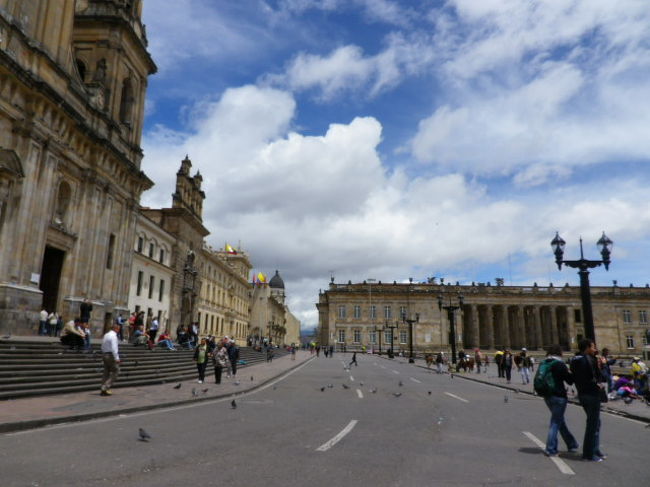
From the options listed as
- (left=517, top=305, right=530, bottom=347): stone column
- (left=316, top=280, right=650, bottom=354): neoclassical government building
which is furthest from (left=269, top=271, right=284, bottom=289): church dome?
(left=517, top=305, right=530, bottom=347): stone column

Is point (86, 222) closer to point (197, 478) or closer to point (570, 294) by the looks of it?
point (197, 478)

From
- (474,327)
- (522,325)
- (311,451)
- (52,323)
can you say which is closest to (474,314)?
(474,327)

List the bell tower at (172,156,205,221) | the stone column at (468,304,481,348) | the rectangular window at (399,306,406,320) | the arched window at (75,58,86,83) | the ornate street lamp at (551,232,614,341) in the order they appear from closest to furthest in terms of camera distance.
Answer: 1. the ornate street lamp at (551,232,614,341)
2. the arched window at (75,58,86,83)
3. the bell tower at (172,156,205,221)
4. the rectangular window at (399,306,406,320)
5. the stone column at (468,304,481,348)

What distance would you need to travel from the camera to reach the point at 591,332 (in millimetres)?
14938

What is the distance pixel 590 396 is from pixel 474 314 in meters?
78.3

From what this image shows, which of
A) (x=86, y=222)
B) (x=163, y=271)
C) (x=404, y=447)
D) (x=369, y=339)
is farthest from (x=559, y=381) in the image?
(x=369, y=339)

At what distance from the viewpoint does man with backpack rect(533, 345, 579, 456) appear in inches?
261

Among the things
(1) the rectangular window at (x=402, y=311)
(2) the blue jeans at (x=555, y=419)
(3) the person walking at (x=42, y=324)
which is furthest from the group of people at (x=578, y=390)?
(1) the rectangular window at (x=402, y=311)

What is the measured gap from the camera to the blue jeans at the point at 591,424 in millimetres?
6278

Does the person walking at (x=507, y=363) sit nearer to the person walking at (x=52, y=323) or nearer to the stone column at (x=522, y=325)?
the person walking at (x=52, y=323)

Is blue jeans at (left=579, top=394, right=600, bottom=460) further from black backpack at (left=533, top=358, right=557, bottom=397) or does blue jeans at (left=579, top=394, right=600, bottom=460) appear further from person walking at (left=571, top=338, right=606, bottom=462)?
black backpack at (left=533, top=358, right=557, bottom=397)

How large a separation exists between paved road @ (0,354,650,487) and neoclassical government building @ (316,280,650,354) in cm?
6922

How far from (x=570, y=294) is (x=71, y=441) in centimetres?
8893

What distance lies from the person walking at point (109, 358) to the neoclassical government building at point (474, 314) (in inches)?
2672
